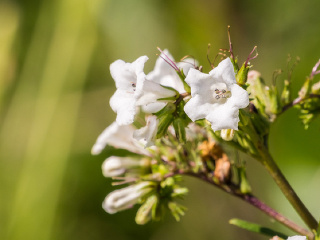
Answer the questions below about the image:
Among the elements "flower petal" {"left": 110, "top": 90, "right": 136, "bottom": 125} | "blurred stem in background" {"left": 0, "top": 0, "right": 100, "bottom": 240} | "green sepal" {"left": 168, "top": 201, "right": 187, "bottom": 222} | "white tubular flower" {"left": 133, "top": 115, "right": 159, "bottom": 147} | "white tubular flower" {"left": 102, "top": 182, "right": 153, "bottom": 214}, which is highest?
"blurred stem in background" {"left": 0, "top": 0, "right": 100, "bottom": 240}

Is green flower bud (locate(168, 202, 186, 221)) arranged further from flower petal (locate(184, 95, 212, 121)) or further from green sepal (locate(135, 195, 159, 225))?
flower petal (locate(184, 95, 212, 121))

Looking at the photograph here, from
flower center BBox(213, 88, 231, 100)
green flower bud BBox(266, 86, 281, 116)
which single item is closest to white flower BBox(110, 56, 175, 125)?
flower center BBox(213, 88, 231, 100)

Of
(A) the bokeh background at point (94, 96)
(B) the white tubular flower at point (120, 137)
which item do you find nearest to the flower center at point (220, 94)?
(B) the white tubular flower at point (120, 137)

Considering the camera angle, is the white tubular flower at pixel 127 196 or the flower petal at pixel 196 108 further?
the white tubular flower at pixel 127 196

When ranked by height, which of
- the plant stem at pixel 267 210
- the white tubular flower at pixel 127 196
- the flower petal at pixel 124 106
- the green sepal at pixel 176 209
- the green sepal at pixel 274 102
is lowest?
the plant stem at pixel 267 210

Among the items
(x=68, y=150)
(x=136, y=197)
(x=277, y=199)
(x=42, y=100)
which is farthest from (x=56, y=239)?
(x=136, y=197)

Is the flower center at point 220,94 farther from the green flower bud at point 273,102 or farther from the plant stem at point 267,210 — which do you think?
the plant stem at point 267,210
